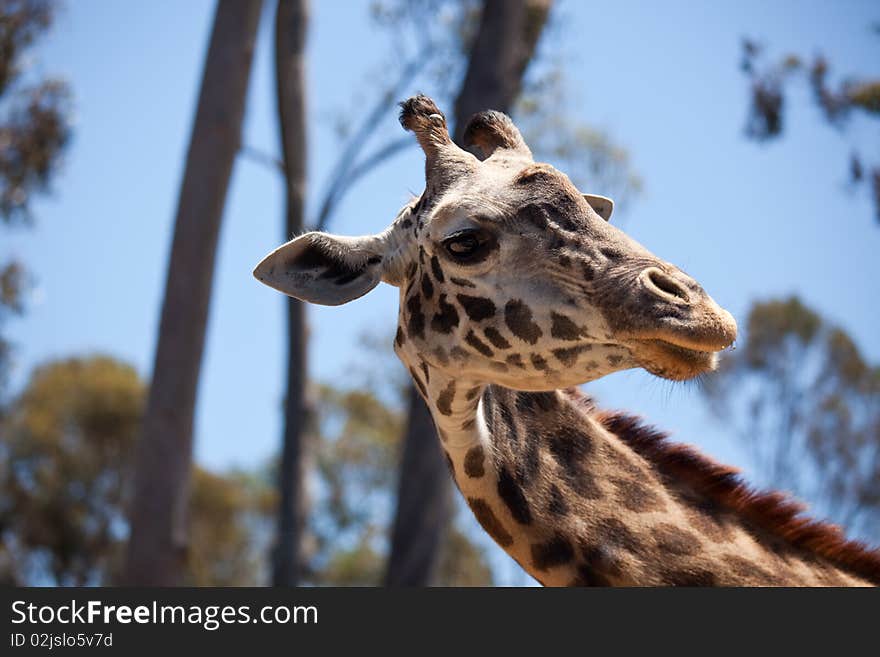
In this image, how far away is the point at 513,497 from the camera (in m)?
4.96

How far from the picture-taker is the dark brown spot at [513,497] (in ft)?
16.1

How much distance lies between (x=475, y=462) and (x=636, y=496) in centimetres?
66

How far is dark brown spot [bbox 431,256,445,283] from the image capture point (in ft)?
16.8

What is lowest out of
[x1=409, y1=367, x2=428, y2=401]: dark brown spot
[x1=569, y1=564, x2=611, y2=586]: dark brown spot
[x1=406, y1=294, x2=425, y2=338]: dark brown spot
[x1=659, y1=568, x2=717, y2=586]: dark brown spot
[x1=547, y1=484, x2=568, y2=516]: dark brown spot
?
[x1=659, y1=568, x2=717, y2=586]: dark brown spot

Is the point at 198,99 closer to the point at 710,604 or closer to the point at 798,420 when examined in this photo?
the point at 710,604

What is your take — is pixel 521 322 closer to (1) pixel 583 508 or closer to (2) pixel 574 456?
(2) pixel 574 456

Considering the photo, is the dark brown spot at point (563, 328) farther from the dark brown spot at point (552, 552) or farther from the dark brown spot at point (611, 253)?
the dark brown spot at point (552, 552)

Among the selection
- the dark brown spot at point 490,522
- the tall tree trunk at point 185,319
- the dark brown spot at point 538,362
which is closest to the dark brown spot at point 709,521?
the dark brown spot at point 490,522

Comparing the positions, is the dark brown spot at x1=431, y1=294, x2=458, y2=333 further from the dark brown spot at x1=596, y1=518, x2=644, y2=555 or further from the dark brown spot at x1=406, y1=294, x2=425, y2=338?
the dark brown spot at x1=596, y1=518, x2=644, y2=555

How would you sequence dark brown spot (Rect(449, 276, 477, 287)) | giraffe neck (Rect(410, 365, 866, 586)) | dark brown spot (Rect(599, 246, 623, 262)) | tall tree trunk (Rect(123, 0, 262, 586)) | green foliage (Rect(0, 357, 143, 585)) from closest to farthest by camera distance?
dark brown spot (Rect(599, 246, 623, 262)), giraffe neck (Rect(410, 365, 866, 586)), dark brown spot (Rect(449, 276, 477, 287)), tall tree trunk (Rect(123, 0, 262, 586)), green foliage (Rect(0, 357, 143, 585))

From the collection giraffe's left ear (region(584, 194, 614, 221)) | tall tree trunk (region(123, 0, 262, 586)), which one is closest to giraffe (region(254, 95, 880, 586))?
giraffe's left ear (region(584, 194, 614, 221))

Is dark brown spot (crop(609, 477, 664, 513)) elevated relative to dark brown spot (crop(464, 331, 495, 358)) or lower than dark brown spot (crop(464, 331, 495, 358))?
lower

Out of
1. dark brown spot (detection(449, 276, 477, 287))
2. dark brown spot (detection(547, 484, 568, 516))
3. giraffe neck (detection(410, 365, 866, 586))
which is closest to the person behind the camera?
giraffe neck (detection(410, 365, 866, 586))

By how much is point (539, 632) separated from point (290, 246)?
1890 mm
